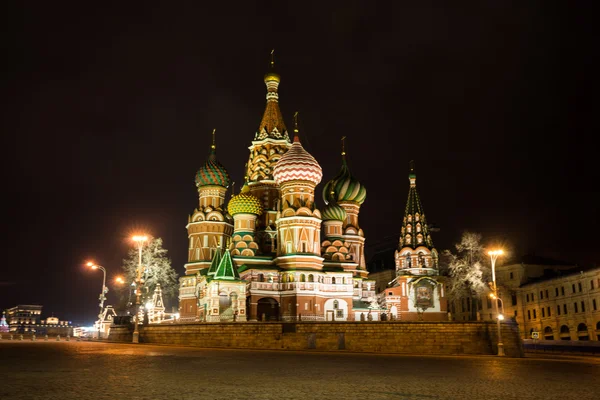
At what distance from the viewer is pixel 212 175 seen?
189 feet

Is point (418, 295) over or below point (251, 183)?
below

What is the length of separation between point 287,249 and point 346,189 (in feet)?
50.3

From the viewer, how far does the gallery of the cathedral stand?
48094 mm

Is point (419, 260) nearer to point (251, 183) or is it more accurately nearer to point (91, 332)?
point (251, 183)

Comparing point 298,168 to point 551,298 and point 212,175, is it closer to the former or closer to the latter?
point 212,175

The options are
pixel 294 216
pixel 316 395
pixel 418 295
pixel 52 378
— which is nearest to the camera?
pixel 316 395

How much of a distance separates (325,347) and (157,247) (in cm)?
3180

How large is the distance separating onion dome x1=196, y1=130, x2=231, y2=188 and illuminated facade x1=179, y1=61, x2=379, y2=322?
0.34ft

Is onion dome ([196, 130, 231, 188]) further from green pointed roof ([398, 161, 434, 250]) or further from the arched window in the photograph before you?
the arched window

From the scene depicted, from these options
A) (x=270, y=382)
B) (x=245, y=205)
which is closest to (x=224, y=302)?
(x=245, y=205)

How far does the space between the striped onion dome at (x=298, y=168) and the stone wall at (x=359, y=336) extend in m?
23.5

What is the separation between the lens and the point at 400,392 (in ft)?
35.2

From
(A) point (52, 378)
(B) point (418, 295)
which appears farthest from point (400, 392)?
(B) point (418, 295)

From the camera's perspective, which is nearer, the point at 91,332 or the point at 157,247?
the point at 91,332
